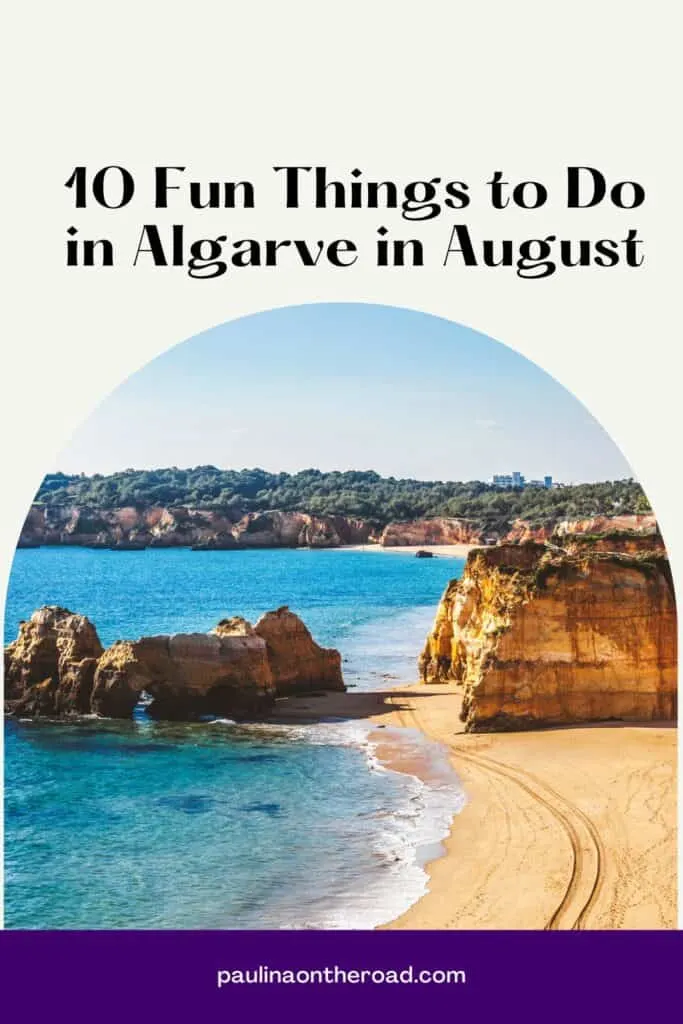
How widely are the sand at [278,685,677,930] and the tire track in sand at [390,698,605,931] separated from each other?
0.02 metres

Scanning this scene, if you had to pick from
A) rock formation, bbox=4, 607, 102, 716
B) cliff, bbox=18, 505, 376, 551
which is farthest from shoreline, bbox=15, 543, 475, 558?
rock formation, bbox=4, 607, 102, 716

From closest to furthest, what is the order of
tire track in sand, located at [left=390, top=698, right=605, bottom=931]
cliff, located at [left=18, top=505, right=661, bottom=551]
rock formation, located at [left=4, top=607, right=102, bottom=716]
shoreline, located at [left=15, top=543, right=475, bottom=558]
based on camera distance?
tire track in sand, located at [left=390, top=698, right=605, bottom=931] < rock formation, located at [left=4, top=607, right=102, bottom=716] < cliff, located at [left=18, top=505, right=661, bottom=551] < shoreline, located at [left=15, top=543, right=475, bottom=558]

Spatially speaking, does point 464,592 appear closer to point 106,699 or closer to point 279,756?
point 279,756

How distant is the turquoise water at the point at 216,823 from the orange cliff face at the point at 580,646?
2.04 m

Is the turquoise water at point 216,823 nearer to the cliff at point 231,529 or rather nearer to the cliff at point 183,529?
the cliff at point 231,529

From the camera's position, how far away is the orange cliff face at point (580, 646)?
23.6 metres

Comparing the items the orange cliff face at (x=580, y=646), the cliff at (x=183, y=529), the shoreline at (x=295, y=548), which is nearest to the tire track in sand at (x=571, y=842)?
the orange cliff face at (x=580, y=646)

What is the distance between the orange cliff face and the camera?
23.6m

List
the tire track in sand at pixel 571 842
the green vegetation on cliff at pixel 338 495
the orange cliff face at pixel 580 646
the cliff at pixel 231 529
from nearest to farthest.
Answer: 1. the tire track in sand at pixel 571 842
2. the orange cliff face at pixel 580 646
3. the green vegetation on cliff at pixel 338 495
4. the cliff at pixel 231 529

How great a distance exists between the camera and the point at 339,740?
25.5 metres

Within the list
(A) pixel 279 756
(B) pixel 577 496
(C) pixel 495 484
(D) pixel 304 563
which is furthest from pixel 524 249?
(D) pixel 304 563

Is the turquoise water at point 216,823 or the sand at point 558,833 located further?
the turquoise water at point 216,823

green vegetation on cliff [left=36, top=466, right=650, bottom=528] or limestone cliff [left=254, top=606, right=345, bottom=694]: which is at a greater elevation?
green vegetation on cliff [left=36, top=466, right=650, bottom=528]

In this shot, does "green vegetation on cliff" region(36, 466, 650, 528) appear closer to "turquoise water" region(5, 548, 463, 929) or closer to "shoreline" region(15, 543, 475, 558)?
"shoreline" region(15, 543, 475, 558)
